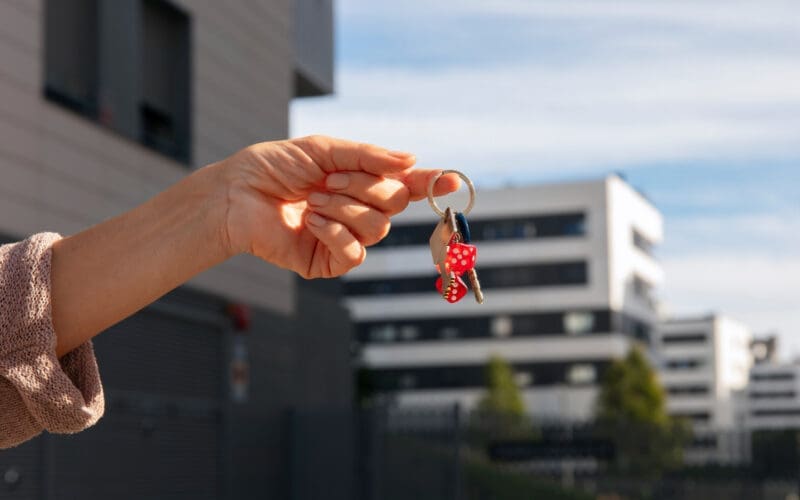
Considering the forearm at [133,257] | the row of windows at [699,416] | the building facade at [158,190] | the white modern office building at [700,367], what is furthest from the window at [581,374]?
the forearm at [133,257]

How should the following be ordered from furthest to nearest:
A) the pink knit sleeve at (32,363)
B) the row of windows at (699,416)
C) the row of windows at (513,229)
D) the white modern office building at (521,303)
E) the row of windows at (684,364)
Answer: the row of windows at (684,364) → the row of windows at (699,416) → the row of windows at (513,229) → the white modern office building at (521,303) → the pink knit sleeve at (32,363)

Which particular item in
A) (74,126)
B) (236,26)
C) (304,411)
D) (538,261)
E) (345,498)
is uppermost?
(538,261)

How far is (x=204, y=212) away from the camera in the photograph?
2.28m

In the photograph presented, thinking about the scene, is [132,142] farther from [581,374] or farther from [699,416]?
[699,416]

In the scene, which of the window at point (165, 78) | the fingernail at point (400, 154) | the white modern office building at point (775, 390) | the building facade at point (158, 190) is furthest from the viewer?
the white modern office building at point (775, 390)

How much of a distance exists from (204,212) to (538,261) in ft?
257

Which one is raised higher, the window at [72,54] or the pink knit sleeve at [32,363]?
the window at [72,54]

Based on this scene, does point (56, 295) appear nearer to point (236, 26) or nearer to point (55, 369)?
point (55, 369)

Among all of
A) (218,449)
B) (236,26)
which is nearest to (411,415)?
(218,449)

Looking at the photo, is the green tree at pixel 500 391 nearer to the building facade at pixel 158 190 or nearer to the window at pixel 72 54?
the building facade at pixel 158 190

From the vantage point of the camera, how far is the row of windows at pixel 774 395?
634 feet

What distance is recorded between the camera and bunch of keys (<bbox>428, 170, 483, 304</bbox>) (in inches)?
85.0

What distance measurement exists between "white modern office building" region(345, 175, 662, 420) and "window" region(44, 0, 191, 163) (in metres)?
60.0

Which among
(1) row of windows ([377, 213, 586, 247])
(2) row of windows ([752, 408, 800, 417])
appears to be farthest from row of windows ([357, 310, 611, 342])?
(2) row of windows ([752, 408, 800, 417])
